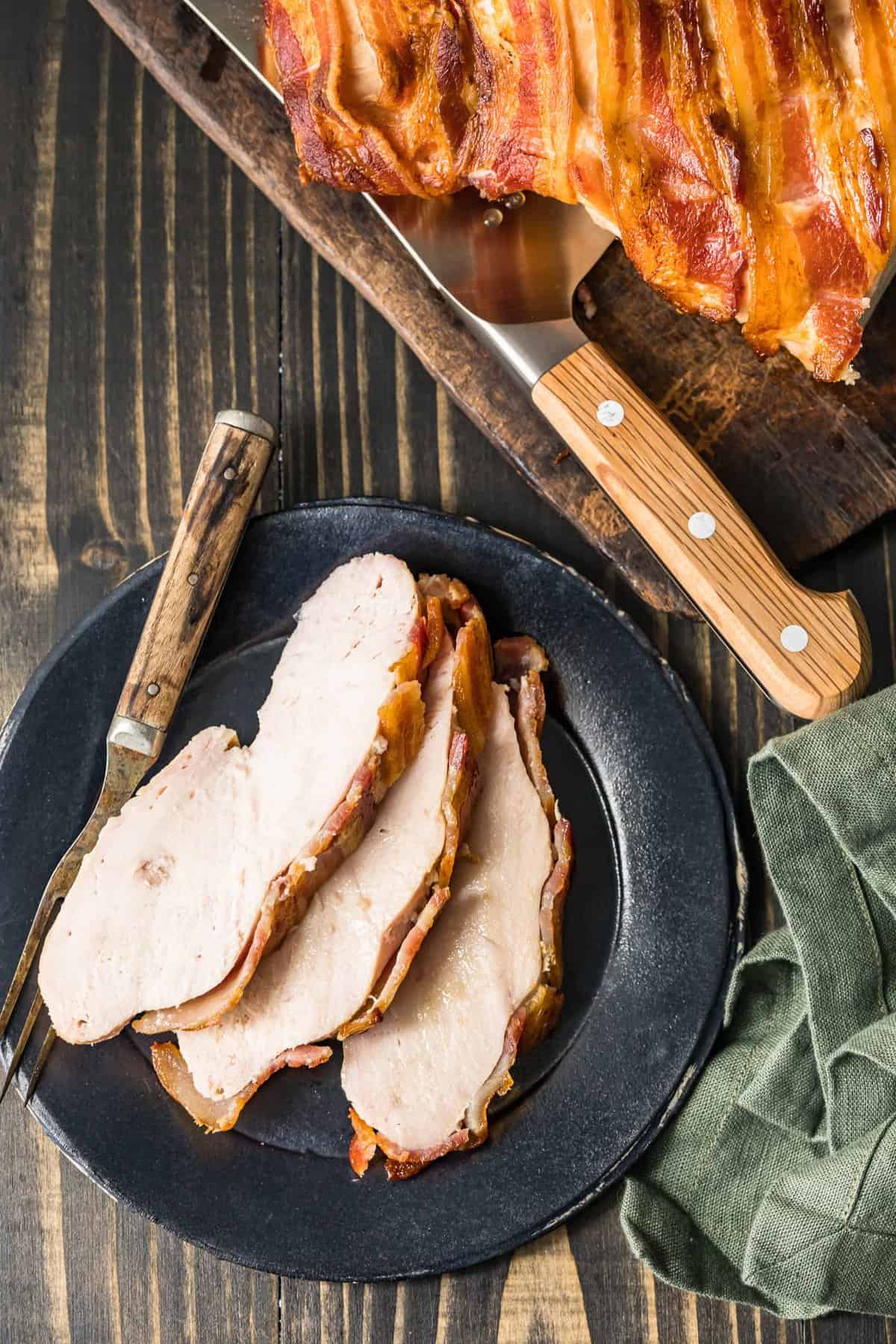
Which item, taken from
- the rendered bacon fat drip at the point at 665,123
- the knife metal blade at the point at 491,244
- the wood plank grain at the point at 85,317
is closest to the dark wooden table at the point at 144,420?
the wood plank grain at the point at 85,317

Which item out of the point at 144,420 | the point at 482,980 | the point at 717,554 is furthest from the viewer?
the point at 144,420

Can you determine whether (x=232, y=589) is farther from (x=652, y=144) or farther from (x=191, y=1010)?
(x=652, y=144)

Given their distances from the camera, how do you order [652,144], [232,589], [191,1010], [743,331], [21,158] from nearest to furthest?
[652,144] → [743,331] → [191,1010] → [232,589] → [21,158]

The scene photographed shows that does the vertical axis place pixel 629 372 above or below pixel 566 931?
above

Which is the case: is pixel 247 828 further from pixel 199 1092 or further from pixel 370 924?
pixel 199 1092

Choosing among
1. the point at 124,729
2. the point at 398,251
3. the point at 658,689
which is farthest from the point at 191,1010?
the point at 398,251

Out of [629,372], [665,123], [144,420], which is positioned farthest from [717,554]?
[144,420]

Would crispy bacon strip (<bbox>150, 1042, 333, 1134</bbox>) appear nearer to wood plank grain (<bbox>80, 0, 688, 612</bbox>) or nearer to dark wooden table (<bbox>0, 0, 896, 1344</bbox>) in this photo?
dark wooden table (<bbox>0, 0, 896, 1344</bbox>)

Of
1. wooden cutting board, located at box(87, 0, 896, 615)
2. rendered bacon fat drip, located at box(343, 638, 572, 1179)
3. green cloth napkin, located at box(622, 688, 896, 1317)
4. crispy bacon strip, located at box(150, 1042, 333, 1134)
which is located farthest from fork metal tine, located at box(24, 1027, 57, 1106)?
wooden cutting board, located at box(87, 0, 896, 615)
